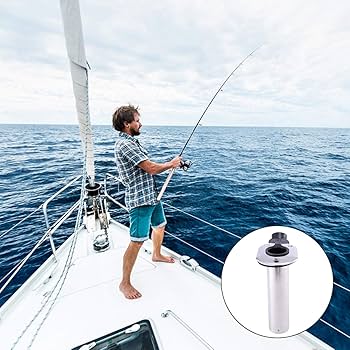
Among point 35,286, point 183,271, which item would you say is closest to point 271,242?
point 183,271

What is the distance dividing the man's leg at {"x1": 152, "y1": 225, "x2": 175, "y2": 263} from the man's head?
1.11 meters

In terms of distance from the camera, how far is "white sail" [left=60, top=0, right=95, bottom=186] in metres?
2.53

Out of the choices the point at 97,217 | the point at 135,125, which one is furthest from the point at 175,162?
the point at 97,217

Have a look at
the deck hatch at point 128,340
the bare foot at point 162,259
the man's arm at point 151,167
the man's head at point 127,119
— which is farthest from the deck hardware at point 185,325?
the man's head at point 127,119

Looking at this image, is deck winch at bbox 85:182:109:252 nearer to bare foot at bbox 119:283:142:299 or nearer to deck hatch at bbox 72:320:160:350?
bare foot at bbox 119:283:142:299

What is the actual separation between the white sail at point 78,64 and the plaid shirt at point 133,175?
3.26ft

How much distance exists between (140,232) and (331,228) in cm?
519

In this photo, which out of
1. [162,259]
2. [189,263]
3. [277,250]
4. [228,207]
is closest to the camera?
[277,250]

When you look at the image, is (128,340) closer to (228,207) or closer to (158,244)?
(158,244)

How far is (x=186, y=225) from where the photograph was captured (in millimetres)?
5699

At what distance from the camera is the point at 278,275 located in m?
0.84

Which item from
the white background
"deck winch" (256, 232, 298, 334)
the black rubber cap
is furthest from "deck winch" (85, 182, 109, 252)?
the black rubber cap

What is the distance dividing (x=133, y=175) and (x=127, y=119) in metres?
0.52

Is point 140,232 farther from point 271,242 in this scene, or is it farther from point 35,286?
point 271,242
